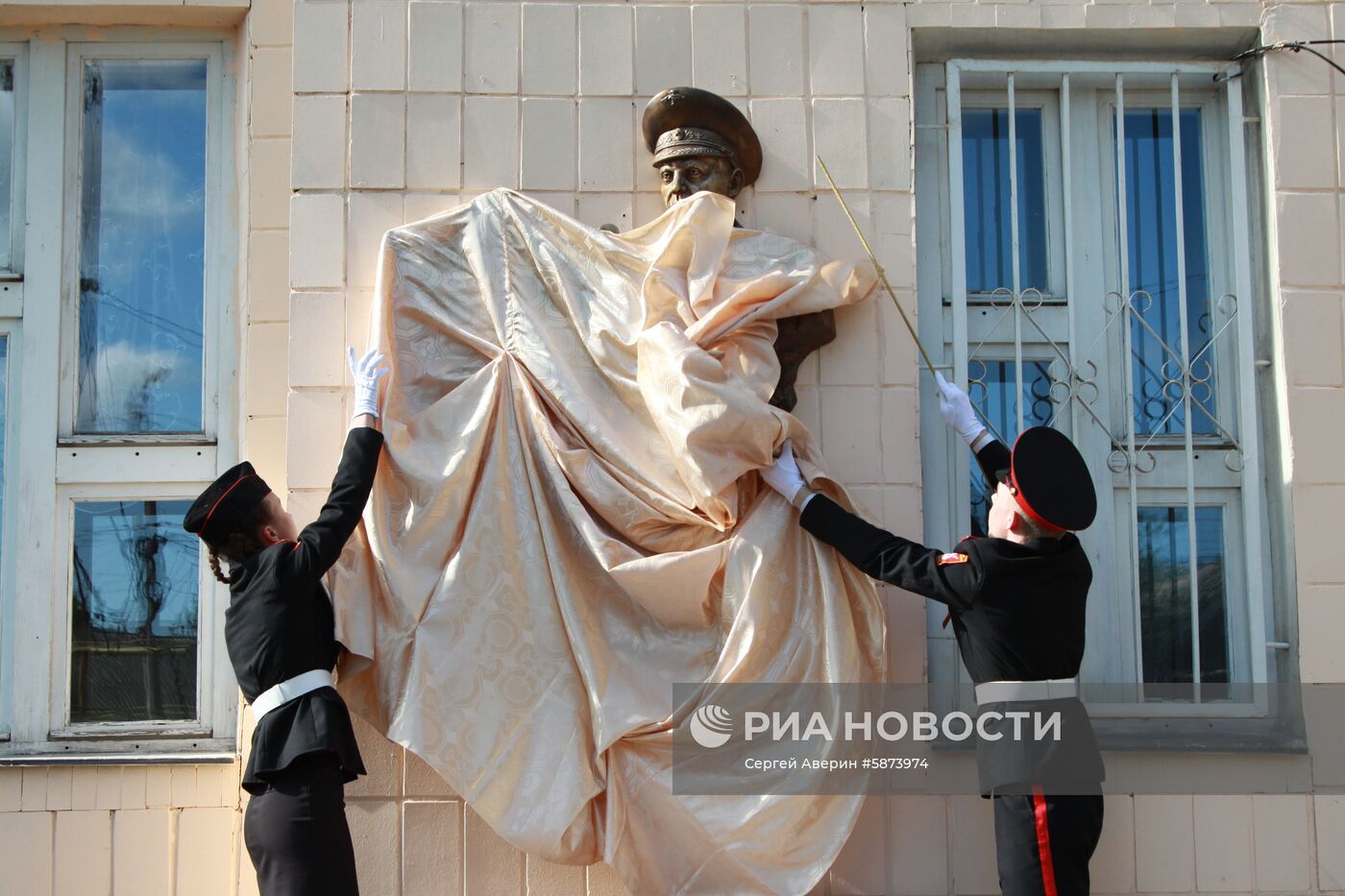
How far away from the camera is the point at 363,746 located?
3020 mm

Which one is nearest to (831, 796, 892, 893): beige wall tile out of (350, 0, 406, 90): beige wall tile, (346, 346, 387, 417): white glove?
(346, 346, 387, 417): white glove

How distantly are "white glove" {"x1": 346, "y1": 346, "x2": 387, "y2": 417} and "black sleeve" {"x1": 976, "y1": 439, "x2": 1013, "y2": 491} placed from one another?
4.68ft

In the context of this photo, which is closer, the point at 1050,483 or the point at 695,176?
the point at 1050,483

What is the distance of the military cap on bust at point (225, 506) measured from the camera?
2.79 metres

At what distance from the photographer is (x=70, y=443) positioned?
11.1 feet

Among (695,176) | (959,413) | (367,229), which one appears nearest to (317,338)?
(367,229)

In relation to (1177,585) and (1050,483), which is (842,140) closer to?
(1050,483)

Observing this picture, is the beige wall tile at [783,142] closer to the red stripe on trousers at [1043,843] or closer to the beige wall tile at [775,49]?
the beige wall tile at [775,49]

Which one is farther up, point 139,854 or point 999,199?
point 999,199

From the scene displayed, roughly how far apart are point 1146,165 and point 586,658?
2003mm

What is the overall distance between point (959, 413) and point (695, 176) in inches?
34.5

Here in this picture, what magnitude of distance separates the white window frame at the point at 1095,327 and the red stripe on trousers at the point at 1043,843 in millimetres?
491

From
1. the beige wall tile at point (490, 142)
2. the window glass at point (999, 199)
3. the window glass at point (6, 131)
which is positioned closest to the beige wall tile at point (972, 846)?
the window glass at point (999, 199)

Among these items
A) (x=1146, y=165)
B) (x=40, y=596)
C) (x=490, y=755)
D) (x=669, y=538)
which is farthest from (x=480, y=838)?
(x=1146, y=165)
